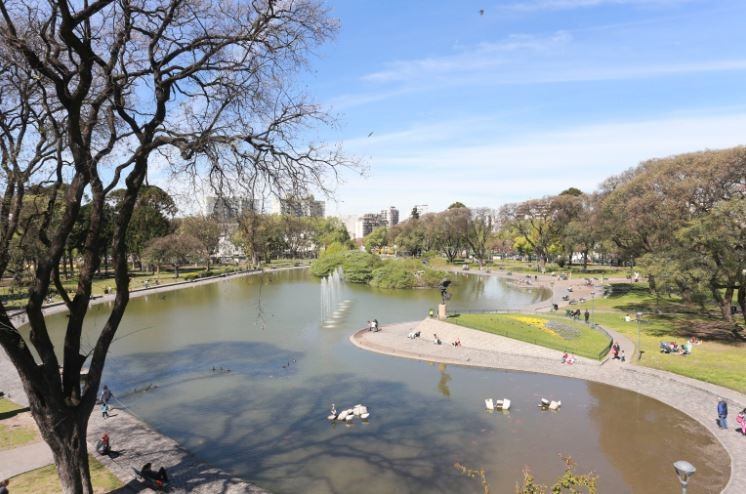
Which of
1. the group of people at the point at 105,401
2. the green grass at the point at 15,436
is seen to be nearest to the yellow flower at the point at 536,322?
the group of people at the point at 105,401

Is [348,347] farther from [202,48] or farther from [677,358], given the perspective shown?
[202,48]

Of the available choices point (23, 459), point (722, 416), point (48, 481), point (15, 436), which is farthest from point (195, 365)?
point (722, 416)

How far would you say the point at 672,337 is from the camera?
1281 inches

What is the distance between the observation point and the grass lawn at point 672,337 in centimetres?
2469

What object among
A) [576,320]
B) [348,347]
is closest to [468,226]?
[576,320]

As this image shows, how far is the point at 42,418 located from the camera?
10.4 m

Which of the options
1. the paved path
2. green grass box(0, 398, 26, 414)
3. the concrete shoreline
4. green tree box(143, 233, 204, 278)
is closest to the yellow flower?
the concrete shoreline

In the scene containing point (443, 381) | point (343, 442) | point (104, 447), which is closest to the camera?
point (104, 447)

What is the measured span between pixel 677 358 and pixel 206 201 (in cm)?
2863

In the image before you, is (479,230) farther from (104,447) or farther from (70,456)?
(70,456)

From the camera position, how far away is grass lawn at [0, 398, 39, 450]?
1670cm

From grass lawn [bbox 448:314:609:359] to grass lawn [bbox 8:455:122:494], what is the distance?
77.1 ft

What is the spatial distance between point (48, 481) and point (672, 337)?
117ft

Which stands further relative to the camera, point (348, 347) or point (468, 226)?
point (468, 226)
